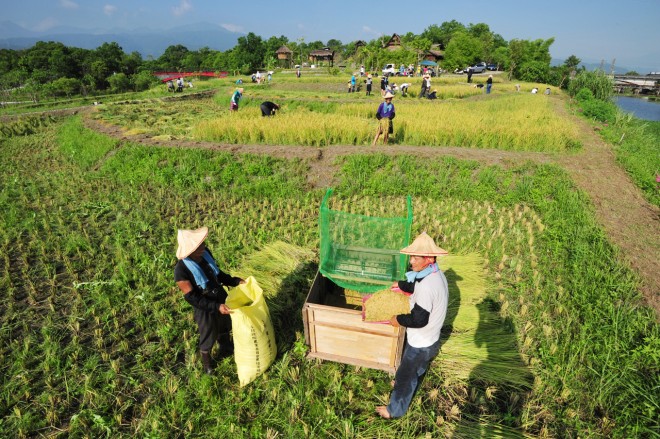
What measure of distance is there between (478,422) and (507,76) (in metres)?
47.7

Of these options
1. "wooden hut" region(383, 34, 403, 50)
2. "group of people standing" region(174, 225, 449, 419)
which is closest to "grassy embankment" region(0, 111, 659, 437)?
"group of people standing" region(174, 225, 449, 419)

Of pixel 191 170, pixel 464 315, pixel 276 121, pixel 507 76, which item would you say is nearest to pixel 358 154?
pixel 276 121

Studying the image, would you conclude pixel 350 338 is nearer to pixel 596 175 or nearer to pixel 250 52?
pixel 596 175

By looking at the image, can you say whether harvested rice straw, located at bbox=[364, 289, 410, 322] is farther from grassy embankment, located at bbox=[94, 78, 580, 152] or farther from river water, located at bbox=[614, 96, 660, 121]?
river water, located at bbox=[614, 96, 660, 121]

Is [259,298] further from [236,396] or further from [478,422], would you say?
[478,422]

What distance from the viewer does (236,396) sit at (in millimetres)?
3104

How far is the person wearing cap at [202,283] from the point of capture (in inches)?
113

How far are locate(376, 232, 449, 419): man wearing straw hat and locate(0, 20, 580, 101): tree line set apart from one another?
36611mm

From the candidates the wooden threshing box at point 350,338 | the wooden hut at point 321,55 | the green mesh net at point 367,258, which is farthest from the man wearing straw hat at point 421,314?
the wooden hut at point 321,55

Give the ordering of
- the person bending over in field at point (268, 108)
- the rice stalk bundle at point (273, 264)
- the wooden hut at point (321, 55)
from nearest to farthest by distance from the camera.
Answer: the rice stalk bundle at point (273, 264), the person bending over in field at point (268, 108), the wooden hut at point (321, 55)

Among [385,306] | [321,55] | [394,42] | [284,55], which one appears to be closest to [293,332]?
[385,306]

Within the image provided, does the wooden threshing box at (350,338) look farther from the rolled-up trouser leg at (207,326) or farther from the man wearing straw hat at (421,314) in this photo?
the rolled-up trouser leg at (207,326)

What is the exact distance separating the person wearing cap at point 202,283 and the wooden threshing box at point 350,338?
2.83 feet

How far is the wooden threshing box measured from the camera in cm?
302
